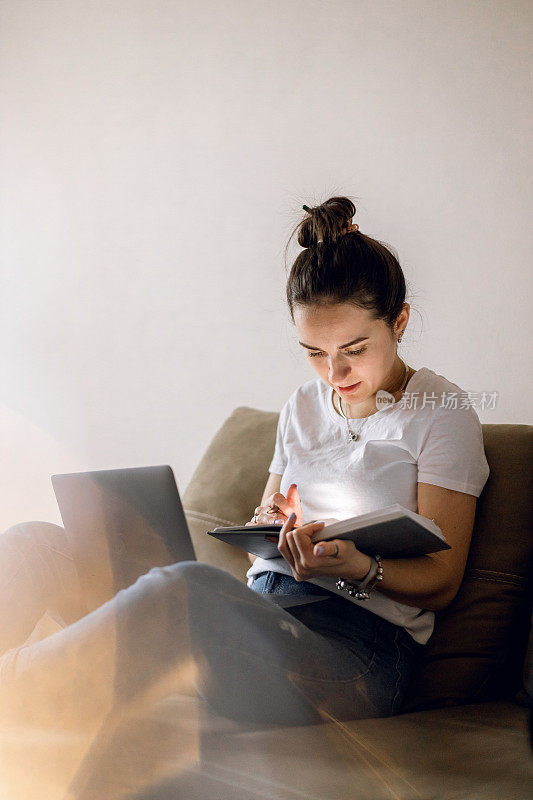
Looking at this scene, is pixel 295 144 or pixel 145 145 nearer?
pixel 295 144

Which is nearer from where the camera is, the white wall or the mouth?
the mouth

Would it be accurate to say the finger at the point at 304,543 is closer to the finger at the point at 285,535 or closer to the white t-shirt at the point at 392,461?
the finger at the point at 285,535

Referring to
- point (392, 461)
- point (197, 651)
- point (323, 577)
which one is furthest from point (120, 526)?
point (392, 461)

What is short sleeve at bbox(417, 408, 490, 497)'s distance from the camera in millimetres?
854

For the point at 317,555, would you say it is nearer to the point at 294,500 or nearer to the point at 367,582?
the point at 367,582

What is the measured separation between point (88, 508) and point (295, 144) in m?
1.00

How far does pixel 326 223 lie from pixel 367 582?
48 cm

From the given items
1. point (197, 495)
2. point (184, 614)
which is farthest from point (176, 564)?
point (197, 495)

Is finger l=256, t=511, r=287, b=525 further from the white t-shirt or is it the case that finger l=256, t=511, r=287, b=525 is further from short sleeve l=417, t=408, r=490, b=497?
short sleeve l=417, t=408, r=490, b=497

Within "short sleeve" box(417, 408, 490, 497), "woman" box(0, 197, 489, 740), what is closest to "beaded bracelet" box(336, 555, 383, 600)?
"woman" box(0, 197, 489, 740)

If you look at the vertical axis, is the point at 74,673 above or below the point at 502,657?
above

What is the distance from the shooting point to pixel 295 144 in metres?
1.43

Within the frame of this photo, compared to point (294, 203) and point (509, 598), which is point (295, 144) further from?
point (509, 598)

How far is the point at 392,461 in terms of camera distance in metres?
0.91
